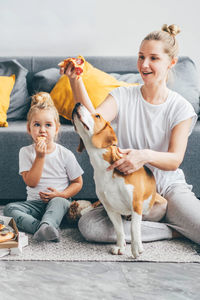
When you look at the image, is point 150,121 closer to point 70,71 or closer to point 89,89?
point 70,71

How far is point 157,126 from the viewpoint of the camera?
5.19 ft

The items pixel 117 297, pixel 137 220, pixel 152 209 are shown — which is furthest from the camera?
pixel 152 209

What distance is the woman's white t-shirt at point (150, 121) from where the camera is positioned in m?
1.57

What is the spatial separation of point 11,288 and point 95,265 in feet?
0.96

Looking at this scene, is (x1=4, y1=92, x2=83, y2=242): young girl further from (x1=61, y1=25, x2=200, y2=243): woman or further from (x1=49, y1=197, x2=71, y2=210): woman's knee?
(x1=61, y1=25, x2=200, y2=243): woman

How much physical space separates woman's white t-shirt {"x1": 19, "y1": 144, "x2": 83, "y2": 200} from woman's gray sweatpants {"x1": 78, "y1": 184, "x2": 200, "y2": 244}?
0.30 meters

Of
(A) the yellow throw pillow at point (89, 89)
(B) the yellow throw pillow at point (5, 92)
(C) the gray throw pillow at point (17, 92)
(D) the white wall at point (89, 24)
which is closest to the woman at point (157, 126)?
(A) the yellow throw pillow at point (89, 89)

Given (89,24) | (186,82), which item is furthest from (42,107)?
(89,24)

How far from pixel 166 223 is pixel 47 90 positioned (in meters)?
1.20

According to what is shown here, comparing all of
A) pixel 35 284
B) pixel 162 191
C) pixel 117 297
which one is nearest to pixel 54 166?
pixel 162 191

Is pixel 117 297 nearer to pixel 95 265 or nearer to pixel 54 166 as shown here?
pixel 95 265

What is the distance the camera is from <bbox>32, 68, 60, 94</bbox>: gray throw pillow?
2.46m

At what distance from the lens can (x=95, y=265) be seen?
4.49 feet

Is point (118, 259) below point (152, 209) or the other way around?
below
